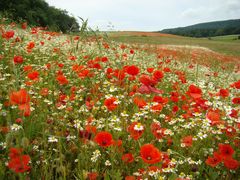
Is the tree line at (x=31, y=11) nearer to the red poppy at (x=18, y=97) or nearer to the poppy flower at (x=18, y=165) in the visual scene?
the red poppy at (x=18, y=97)

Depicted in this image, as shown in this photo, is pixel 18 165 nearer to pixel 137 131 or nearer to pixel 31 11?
pixel 137 131

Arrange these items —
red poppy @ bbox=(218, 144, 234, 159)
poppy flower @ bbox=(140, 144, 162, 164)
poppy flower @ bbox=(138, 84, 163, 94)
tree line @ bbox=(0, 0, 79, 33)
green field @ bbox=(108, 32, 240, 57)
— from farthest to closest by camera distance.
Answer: green field @ bbox=(108, 32, 240, 57), tree line @ bbox=(0, 0, 79, 33), poppy flower @ bbox=(138, 84, 163, 94), red poppy @ bbox=(218, 144, 234, 159), poppy flower @ bbox=(140, 144, 162, 164)

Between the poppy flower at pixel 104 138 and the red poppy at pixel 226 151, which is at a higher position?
the poppy flower at pixel 104 138

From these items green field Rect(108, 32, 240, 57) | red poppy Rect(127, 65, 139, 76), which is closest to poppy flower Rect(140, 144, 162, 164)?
red poppy Rect(127, 65, 139, 76)

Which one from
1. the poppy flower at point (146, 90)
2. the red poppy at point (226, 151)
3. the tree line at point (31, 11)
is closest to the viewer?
the red poppy at point (226, 151)

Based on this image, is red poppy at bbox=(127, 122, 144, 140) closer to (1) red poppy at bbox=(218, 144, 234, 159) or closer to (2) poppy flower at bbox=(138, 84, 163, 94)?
(2) poppy flower at bbox=(138, 84, 163, 94)

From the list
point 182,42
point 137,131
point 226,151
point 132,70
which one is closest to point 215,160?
point 226,151

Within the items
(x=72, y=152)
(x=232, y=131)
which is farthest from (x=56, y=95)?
(x=232, y=131)

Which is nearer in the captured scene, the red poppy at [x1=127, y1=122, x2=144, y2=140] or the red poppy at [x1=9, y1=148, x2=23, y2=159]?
the red poppy at [x1=9, y1=148, x2=23, y2=159]

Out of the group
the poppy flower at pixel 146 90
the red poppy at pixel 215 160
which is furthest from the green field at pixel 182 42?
the red poppy at pixel 215 160

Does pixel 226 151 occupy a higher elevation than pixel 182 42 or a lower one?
higher

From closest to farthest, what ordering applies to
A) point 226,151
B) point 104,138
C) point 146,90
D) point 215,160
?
point 104,138 → point 226,151 → point 215,160 → point 146,90

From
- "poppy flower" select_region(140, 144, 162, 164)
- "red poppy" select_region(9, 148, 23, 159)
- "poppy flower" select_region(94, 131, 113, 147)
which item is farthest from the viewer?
"poppy flower" select_region(94, 131, 113, 147)

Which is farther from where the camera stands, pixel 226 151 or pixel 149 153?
pixel 226 151
